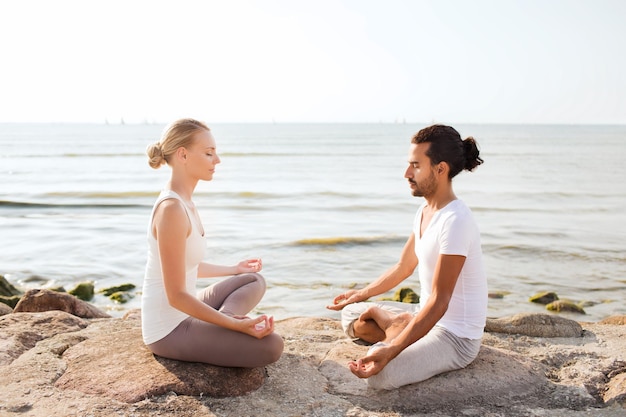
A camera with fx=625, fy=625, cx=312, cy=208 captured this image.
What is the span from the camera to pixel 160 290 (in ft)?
13.9

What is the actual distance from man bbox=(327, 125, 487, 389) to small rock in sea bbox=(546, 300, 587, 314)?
4485mm

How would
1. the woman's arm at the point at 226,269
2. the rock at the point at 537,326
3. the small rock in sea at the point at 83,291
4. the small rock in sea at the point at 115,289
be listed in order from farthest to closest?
1. the small rock in sea at the point at 115,289
2. the small rock in sea at the point at 83,291
3. the rock at the point at 537,326
4. the woman's arm at the point at 226,269

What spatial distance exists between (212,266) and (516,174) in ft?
92.3

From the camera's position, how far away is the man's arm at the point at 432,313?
4.10 m

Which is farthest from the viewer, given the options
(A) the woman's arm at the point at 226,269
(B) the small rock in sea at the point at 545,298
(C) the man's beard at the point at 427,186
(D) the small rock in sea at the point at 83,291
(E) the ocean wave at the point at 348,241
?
(E) the ocean wave at the point at 348,241

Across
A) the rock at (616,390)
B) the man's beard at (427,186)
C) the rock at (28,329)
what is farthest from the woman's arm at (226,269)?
the rock at (616,390)

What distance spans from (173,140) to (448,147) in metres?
1.87

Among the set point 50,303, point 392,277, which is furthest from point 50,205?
point 392,277

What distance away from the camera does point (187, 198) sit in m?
4.28

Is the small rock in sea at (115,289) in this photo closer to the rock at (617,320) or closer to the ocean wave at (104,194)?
the rock at (617,320)

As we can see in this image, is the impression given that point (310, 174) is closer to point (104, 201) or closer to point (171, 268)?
point (104, 201)

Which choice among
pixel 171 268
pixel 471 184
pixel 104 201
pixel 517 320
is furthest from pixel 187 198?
pixel 471 184

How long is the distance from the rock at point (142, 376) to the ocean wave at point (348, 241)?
870 centimetres

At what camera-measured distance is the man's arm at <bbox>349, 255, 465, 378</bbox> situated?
13.4ft
